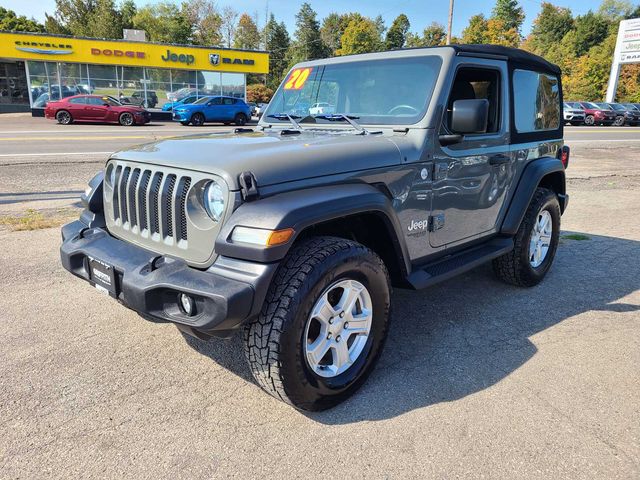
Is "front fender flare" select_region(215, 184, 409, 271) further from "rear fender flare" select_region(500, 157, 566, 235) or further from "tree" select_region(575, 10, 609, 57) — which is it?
"tree" select_region(575, 10, 609, 57)

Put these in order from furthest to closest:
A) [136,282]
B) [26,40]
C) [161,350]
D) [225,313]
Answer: [26,40], [161,350], [136,282], [225,313]

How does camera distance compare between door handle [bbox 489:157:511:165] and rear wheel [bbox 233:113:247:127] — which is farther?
rear wheel [bbox 233:113:247:127]

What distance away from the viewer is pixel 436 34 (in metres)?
83.1

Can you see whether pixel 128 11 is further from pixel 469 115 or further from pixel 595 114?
pixel 469 115

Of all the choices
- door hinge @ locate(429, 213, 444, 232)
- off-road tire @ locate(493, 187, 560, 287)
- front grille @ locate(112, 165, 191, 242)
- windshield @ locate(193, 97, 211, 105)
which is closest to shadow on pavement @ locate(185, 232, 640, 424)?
off-road tire @ locate(493, 187, 560, 287)

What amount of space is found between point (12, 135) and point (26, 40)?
701 inches

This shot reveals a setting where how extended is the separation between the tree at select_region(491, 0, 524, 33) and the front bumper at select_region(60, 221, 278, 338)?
9525 cm

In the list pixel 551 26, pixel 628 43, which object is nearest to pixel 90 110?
pixel 628 43

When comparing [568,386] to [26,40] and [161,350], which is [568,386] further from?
[26,40]

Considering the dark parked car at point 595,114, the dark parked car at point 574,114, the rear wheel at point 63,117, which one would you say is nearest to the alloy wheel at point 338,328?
the rear wheel at point 63,117

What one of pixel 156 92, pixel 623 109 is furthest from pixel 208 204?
pixel 623 109

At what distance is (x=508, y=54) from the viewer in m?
4.04

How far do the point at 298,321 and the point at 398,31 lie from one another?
9113 centimetres

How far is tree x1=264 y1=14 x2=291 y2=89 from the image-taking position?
247 feet
